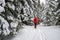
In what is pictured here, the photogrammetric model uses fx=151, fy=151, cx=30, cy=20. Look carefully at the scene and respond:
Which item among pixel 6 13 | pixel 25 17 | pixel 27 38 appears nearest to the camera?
pixel 6 13

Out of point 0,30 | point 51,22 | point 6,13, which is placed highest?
point 6,13

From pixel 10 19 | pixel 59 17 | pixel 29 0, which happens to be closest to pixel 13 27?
pixel 10 19

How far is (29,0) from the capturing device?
21672mm

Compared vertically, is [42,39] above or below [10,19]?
below

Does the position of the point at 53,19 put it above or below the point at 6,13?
below

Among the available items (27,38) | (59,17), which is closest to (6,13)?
(27,38)

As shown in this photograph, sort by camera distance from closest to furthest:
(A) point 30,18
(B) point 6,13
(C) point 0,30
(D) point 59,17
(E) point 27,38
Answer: (C) point 0,30, (B) point 6,13, (E) point 27,38, (D) point 59,17, (A) point 30,18

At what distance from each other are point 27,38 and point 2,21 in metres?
2.70

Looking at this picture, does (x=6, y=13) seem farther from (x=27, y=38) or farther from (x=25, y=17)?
(x=25, y=17)

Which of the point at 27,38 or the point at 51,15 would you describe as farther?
the point at 51,15

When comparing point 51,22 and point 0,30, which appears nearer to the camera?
point 0,30

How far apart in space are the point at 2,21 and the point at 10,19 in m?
1.37

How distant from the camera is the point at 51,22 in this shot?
20125mm

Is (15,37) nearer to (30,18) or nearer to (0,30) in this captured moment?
(0,30)
